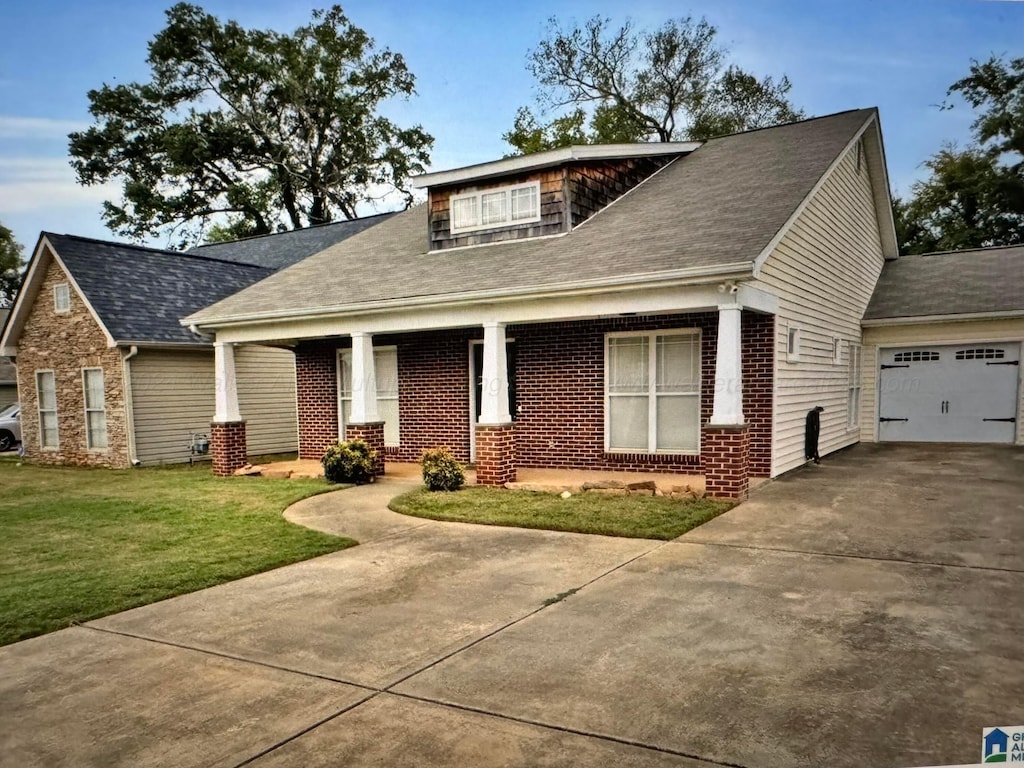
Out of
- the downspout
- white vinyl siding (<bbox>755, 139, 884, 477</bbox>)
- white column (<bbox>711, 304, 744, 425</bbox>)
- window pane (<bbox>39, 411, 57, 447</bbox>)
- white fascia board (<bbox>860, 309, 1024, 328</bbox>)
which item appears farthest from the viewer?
window pane (<bbox>39, 411, 57, 447</bbox>)

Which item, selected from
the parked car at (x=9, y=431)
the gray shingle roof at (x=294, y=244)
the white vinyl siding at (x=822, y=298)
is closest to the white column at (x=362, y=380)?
the white vinyl siding at (x=822, y=298)

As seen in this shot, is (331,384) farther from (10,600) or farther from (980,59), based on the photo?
(980,59)

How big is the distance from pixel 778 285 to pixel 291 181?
1261 inches

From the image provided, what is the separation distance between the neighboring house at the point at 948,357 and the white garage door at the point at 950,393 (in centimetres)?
2

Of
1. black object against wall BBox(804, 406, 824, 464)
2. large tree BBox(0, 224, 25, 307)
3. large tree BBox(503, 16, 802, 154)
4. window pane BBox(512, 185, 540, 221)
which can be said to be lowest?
black object against wall BBox(804, 406, 824, 464)

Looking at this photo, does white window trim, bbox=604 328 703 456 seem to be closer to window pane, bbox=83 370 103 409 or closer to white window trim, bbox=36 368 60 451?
window pane, bbox=83 370 103 409

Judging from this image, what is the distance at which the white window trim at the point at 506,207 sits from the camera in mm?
12320

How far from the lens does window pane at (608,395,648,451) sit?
11.0 meters

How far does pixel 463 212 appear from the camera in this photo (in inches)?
520

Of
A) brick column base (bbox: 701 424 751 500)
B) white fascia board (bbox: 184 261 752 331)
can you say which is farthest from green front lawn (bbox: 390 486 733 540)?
white fascia board (bbox: 184 261 752 331)

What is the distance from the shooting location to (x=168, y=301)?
16.2m

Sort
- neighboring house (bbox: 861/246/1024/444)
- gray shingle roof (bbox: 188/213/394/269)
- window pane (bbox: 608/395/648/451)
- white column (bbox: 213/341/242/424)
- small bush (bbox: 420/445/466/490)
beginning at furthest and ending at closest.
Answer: gray shingle roof (bbox: 188/213/394/269)
neighboring house (bbox: 861/246/1024/444)
white column (bbox: 213/341/242/424)
window pane (bbox: 608/395/648/451)
small bush (bbox: 420/445/466/490)

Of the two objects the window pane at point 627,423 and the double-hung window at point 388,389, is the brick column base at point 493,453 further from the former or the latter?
the double-hung window at point 388,389

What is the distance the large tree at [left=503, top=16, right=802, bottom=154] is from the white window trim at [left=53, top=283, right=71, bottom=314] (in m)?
19.4
